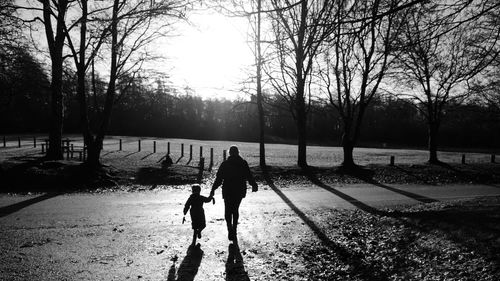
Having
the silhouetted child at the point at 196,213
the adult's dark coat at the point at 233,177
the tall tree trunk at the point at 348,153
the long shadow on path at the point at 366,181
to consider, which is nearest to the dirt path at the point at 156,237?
the long shadow on path at the point at 366,181

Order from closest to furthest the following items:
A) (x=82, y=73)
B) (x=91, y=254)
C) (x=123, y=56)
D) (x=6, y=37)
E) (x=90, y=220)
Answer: (x=91, y=254)
(x=90, y=220)
(x=6, y=37)
(x=82, y=73)
(x=123, y=56)

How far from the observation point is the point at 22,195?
477 inches

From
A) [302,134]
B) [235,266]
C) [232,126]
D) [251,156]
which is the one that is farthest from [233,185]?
[232,126]

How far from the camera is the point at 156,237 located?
7.73 metres

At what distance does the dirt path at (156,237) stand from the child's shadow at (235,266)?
0.02m

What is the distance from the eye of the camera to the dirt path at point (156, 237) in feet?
19.4

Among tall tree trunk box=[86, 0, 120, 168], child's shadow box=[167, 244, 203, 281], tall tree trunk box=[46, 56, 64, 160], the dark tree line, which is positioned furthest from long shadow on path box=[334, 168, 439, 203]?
the dark tree line

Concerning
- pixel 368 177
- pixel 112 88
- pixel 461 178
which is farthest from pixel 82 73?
pixel 461 178

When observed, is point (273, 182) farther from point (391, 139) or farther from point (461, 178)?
point (391, 139)

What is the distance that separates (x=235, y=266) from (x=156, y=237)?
7.46ft

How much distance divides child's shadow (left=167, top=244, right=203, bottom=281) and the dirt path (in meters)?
0.02

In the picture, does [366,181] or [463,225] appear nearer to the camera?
[463,225]

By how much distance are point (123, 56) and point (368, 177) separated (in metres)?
13.3

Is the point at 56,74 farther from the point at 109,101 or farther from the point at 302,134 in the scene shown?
the point at 302,134
